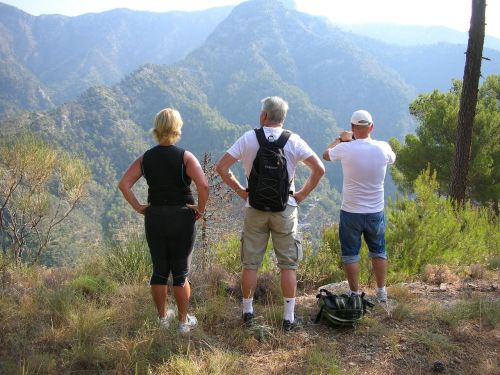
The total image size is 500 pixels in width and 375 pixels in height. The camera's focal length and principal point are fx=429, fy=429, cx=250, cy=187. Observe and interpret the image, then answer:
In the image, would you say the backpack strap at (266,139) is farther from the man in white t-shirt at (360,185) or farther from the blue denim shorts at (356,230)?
the blue denim shorts at (356,230)

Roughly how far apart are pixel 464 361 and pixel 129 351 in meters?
2.02

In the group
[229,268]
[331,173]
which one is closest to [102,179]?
[331,173]

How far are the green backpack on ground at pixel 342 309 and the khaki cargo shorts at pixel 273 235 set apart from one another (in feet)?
1.31

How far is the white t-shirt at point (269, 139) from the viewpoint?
2.83 meters

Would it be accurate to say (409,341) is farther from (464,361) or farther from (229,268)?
(229,268)

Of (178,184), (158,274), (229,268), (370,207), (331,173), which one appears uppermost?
(178,184)

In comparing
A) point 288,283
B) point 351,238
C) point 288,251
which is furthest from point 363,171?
point 288,283

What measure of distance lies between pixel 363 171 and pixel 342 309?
3.26 feet

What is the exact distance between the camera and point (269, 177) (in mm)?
2785

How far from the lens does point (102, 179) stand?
94.2m

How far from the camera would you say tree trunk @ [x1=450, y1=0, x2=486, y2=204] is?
6.26 meters

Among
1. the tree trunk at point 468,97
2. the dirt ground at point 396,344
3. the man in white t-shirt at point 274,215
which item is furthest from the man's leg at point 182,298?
the tree trunk at point 468,97

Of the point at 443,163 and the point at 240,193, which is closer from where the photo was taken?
the point at 240,193

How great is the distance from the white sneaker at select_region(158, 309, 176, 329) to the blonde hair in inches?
46.7
